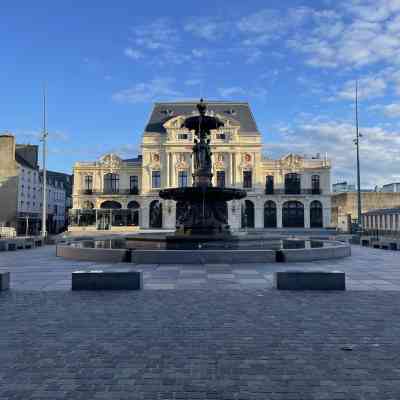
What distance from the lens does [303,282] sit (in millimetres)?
9602

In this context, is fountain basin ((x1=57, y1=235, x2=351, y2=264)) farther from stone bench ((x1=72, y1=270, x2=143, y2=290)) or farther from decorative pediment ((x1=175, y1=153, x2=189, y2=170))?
decorative pediment ((x1=175, y1=153, x2=189, y2=170))

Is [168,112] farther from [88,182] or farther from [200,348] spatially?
[200,348]

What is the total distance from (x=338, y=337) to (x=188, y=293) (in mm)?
4150

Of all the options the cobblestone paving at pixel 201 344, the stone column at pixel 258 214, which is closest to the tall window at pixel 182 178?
the stone column at pixel 258 214

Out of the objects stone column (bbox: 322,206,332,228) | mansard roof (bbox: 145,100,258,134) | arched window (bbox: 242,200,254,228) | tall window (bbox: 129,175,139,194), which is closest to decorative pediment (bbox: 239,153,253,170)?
mansard roof (bbox: 145,100,258,134)

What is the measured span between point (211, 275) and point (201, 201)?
7.64 m

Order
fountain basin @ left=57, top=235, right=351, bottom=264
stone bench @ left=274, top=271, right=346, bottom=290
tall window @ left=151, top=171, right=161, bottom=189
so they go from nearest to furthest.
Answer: stone bench @ left=274, top=271, right=346, bottom=290
fountain basin @ left=57, top=235, right=351, bottom=264
tall window @ left=151, top=171, right=161, bottom=189

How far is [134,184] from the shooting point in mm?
67125

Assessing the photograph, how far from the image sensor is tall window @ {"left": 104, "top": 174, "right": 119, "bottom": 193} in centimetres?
6669

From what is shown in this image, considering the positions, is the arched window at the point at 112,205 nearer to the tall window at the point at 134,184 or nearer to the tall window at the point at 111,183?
the tall window at the point at 111,183

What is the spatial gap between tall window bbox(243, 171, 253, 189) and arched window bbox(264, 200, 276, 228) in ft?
14.2

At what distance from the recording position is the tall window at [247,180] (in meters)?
64.9

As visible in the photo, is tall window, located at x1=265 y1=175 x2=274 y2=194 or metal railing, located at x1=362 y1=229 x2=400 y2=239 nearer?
metal railing, located at x1=362 y1=229 x2=400 y2=239

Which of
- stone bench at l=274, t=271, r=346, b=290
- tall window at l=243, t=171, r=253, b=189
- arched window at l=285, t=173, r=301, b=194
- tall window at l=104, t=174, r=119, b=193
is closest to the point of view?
stone bench at l=274, t=271, r=346, b=290
